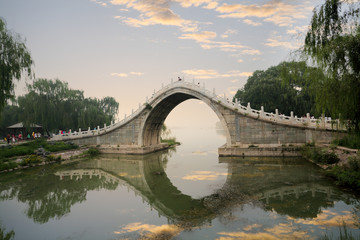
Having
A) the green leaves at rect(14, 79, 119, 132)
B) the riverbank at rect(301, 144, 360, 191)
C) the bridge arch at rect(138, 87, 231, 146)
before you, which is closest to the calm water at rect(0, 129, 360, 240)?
the riverbank at rect(301, 144, 360, 191)

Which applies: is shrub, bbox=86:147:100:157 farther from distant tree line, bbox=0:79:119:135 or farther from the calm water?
the calm water

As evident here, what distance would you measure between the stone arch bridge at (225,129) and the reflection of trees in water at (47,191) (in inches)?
440

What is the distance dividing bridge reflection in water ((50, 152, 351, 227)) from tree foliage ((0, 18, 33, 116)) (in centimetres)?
711

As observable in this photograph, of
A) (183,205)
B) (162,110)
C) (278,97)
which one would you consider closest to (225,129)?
(162,110)

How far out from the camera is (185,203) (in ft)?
30.4

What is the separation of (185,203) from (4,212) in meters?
7.15

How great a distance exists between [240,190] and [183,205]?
116 inches

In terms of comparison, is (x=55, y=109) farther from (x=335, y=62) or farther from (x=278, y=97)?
(x=335, y=62)

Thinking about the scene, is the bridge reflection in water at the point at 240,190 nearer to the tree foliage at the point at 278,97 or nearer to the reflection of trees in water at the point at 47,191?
the reflection of trees in water at the point at 47,191

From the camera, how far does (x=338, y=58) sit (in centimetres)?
707

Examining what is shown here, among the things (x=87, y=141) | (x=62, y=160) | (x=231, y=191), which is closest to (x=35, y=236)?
(x=231, y=191)

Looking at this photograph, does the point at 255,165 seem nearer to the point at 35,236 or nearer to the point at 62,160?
the point at 35,236

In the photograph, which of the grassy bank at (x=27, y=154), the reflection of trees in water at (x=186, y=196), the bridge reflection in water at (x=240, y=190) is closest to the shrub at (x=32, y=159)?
the grassy bank at (x=27, y=154)

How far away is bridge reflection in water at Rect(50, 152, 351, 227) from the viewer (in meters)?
8.11
